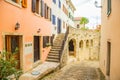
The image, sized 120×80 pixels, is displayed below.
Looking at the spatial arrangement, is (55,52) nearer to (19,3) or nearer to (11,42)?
(11,42)

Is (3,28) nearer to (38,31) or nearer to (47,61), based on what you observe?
(38,31)

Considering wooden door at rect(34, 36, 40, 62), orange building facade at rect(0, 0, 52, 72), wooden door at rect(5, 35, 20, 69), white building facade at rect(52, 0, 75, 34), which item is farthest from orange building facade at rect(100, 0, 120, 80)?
white building facade at rect(52, 0, 75, 34)

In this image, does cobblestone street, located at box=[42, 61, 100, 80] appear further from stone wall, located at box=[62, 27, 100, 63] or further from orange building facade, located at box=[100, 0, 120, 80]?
stone wall, located at box=[62, 27, 100, 63]

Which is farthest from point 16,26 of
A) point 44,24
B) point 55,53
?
point 55,53

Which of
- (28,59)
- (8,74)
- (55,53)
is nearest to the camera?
(8,74)

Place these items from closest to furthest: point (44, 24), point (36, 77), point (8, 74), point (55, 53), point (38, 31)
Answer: point (8, 74) < point (36, 77) < point (38, 31) < point (44, 24) < point (55, 53)

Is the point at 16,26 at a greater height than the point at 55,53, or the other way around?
the point at 16,26

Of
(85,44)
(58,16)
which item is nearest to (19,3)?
(58,16)

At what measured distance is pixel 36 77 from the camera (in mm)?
9805

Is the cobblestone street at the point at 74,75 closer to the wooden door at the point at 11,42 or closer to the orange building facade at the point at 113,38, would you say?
the orange building facade at the point at 113,38

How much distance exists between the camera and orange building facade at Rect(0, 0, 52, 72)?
Answer: 7981 mm

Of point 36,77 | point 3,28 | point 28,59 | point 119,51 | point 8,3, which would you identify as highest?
point 8,3

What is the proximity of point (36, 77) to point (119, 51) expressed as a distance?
16.0 ft

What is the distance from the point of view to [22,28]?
990 centimetres
